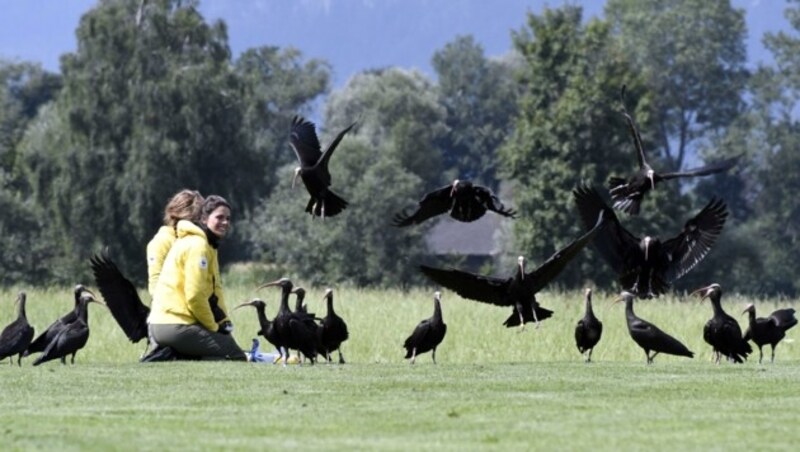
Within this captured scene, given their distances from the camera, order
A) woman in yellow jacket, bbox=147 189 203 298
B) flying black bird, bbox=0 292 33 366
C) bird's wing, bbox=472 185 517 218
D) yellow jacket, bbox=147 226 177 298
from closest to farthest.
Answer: woman in yellow jacket, bbox=147 189 203 298
bird's wing, bbox=472 185 517 218
yellow jacket, bbox=147 226 177 298
flying black bird, bbox=0 292 33 366

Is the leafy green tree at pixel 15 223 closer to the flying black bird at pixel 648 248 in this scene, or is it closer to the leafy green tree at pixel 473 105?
the leafy green tree at pixel 473 105

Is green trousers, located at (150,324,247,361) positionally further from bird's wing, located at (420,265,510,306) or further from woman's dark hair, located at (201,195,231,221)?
bird's wing, located at (420,265,510,306)

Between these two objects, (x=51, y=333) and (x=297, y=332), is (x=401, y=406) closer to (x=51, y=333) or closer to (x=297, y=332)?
(x=297, y=332)

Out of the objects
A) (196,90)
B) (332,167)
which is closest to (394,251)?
(332,167)

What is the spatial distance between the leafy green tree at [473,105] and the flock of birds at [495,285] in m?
101

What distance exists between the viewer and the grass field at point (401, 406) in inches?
529

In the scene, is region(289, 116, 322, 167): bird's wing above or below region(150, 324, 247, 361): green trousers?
above

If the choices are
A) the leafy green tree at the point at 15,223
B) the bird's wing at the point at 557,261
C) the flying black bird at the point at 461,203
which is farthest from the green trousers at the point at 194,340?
the leafy green tree at the point at 15,223

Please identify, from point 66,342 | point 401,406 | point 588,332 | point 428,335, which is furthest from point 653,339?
point 401,406

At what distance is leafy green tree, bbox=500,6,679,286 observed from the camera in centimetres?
7175

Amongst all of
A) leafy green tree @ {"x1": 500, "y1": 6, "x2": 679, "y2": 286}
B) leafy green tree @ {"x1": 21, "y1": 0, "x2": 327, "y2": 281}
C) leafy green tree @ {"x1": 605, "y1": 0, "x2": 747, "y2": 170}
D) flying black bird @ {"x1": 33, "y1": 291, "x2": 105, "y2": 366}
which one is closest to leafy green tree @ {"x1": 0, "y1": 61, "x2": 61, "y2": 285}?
leafy green tree @ {"x1": 21, "y1": 0, "x2": 327, "y2": 281}

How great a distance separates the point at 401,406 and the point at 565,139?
59.3m

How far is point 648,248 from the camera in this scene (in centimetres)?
2264

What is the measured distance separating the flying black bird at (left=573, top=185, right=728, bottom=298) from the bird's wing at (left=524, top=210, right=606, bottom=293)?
26 centimetres
